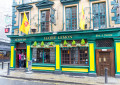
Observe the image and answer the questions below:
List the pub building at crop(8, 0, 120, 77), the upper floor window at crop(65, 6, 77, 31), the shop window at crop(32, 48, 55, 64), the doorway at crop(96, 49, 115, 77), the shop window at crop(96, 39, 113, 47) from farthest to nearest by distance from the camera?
the shop window at crop(32, 48, 55, 64), the upper floor window at crop(65, 6, 77, 31), the shop window at crop(96, 39, 113, 47), the pub building at crop(8, 0, 120, 77), the doorway at crop(96, 49, 115, 77)

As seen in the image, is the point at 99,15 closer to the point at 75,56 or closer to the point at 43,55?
the point at 75,56

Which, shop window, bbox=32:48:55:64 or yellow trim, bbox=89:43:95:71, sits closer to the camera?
yellow trim, bbox=89:43:95:71

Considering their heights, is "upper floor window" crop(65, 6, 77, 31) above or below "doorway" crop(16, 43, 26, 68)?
above

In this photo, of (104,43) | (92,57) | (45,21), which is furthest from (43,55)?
(104,43)

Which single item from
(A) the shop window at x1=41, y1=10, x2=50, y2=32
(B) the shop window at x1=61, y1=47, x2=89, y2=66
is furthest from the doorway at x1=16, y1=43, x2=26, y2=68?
(B) the shop window at x1=61, y1=47, x2=89, y2=66

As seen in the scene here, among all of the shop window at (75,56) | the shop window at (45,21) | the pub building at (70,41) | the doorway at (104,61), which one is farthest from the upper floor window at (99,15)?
the shop window at (45,21)

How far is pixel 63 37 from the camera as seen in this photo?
12.5m

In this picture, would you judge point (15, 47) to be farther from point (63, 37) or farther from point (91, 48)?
point (91, 48)

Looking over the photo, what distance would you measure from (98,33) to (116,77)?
4032mm

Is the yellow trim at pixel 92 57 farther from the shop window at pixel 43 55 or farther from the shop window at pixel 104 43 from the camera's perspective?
the shop window at pixel 43 55

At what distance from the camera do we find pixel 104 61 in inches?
451

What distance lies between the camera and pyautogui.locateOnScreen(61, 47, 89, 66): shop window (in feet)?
39.6

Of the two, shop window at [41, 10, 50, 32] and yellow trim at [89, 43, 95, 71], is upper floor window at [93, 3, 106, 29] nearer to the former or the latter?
yellow trim at [89, 43, 95, 71]

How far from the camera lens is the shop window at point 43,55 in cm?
1333
